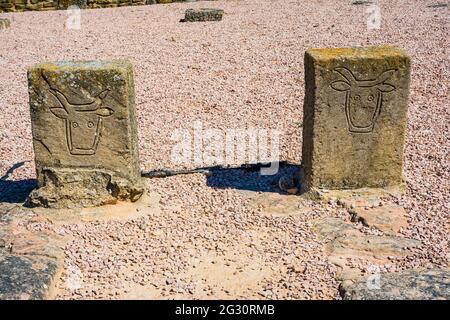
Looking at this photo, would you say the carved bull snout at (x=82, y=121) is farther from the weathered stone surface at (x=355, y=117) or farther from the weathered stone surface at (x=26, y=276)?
the weathered stone surface at (x=355, y=117)

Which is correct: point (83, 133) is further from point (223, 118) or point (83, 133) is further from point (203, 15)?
point (203, 15)

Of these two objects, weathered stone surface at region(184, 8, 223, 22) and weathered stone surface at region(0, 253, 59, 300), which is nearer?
weathered stone surface at region(0, 253, 59, 300)

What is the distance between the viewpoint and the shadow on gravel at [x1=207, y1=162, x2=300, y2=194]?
6.01 metres

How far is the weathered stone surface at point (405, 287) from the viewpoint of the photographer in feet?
13.3

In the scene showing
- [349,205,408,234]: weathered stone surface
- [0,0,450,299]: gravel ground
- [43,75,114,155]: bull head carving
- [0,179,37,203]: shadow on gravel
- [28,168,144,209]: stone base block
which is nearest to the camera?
[0,0,450,299]: gravel ground

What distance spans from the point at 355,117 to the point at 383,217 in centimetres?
97

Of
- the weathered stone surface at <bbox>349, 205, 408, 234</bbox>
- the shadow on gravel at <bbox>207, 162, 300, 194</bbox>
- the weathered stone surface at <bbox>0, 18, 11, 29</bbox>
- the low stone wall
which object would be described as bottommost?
the weathered stone surface at <bbox>349, 205, 408, 234</bbox>

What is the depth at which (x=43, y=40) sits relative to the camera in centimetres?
1280

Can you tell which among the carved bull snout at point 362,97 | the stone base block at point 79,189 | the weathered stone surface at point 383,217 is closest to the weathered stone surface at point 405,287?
the weathered stone surface at point 383,217

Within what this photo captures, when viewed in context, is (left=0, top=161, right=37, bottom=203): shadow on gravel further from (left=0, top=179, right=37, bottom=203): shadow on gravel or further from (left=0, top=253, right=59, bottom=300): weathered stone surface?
(left=0, top=253, right=59, bottom=300): weathered stone surface

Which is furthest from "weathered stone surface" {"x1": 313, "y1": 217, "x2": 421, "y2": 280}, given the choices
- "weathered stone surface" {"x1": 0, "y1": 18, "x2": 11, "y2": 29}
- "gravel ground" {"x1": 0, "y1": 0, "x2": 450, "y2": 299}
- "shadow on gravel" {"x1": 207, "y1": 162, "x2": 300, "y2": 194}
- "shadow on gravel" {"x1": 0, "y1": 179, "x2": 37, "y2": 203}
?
"weathered stone surface" {"x1": 0, "y1": 18, "x2": 11, "y2": 29}

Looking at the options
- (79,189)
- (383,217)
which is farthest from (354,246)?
(79,189)

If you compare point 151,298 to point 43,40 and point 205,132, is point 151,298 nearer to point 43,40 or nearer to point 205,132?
point 205,132

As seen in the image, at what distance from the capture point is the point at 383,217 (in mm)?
5250
